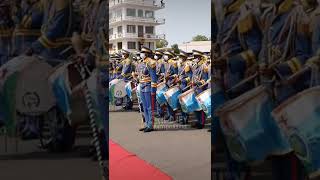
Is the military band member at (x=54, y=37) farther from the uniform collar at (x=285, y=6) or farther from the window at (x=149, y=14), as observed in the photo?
the window at (x=149, y=14)

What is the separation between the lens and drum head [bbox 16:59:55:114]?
9.84ft

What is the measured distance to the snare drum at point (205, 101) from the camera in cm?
878

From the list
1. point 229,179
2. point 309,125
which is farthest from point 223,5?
point 229,179

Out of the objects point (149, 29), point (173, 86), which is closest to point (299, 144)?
point (173, 86)

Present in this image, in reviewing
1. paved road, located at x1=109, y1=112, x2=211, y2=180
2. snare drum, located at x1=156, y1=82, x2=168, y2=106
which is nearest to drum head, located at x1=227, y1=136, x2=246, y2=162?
paved road, located at x1=109, y1=112, x2=211, y2=180

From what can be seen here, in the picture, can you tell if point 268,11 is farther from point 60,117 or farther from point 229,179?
point 60,117

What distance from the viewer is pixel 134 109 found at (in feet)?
48.6

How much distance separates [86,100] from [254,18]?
116 centimetres

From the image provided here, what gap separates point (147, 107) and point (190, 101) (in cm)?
94

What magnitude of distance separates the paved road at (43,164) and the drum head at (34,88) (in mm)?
244

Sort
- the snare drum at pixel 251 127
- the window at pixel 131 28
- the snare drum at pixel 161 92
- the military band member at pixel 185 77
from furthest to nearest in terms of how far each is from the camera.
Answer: the window at pixel 131 28 < the snare drum at pixel 161 92 < the military band member at pixel 185 77 < the snare drum at pixel 251 127

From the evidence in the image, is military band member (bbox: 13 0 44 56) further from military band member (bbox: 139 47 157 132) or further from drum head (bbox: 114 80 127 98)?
drum head (bbox: 114 80 127 98)

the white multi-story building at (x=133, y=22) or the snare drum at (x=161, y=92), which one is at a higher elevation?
the white multi-story building at (x=133, y=22)

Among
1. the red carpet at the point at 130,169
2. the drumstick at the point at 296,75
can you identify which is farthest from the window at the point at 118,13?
the drumstick at the point at 296,75
